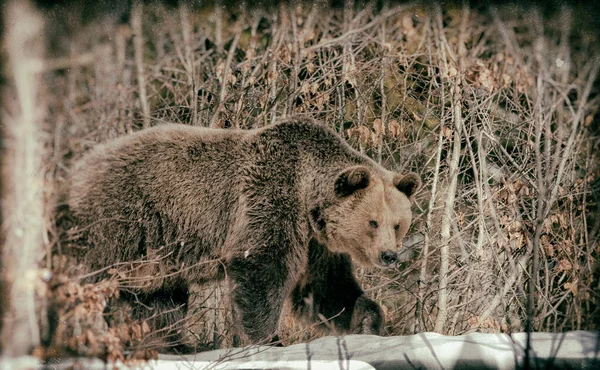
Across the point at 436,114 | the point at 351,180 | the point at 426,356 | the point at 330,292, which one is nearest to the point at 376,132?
the point at 436,114

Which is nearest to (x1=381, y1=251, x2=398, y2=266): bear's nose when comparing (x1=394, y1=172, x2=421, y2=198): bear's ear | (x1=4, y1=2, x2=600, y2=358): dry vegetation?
(x1=394, y1=172, x2=421, y2=198): bear's ear

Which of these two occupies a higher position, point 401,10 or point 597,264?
point 401,10

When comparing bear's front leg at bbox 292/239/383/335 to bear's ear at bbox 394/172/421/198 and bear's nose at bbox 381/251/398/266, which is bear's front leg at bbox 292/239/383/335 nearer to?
bear's nose at bbox 381/251/398/266

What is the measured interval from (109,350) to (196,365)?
0.82 meters

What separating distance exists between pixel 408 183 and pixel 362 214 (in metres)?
0.48

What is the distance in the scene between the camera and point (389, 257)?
5.42 meters

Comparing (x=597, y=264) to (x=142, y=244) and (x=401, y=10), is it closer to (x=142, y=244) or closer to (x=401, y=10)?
(x=401, y=10)

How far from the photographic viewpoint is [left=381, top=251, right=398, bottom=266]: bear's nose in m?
5.41

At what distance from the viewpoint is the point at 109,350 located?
4.46m

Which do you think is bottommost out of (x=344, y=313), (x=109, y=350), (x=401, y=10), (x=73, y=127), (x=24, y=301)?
(x=344, y=313)

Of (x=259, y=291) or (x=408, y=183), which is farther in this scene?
(x=408, y=183)

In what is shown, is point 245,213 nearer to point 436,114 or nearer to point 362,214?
point 362,214

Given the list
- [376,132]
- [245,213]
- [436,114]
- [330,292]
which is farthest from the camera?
[436,114]

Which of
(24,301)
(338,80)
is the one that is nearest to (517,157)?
(338,80)
